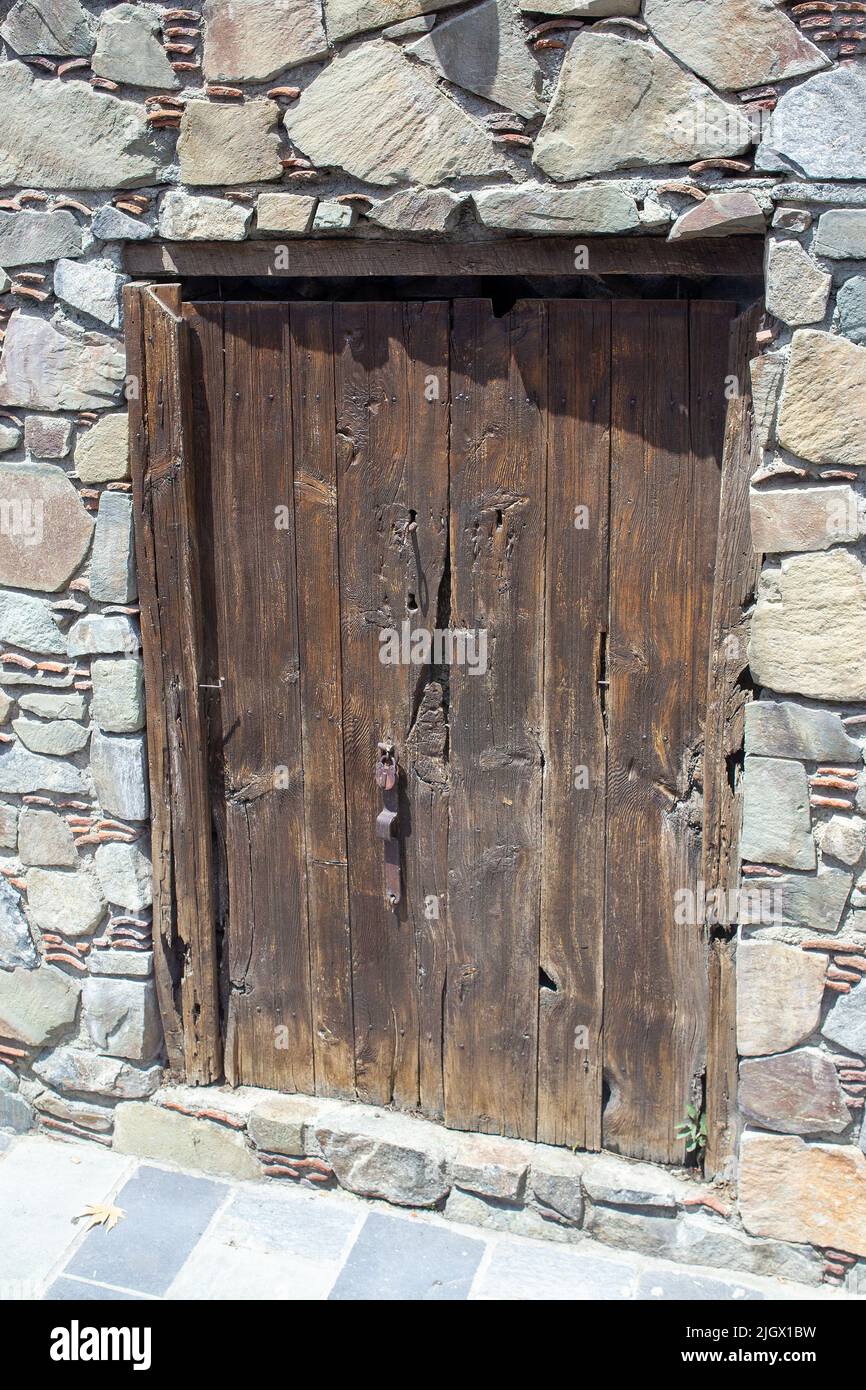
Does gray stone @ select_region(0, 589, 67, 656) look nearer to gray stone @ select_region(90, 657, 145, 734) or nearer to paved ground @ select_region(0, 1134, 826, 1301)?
gray stone @ select_region(90, 657, 145, 734)

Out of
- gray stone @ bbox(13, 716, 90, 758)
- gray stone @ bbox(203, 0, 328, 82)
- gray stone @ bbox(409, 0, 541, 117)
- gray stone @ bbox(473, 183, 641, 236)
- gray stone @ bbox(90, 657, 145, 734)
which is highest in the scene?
gray stone @ bbox(203, 0, 328, 82)

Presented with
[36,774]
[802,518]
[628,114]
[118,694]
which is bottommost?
[36,774]

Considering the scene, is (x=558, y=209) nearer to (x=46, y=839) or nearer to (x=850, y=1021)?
(x=850, y=1021)

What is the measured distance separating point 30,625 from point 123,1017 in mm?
1103

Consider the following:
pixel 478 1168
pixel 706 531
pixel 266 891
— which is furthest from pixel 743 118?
pixel 478 1168

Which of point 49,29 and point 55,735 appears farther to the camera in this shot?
point 55,735

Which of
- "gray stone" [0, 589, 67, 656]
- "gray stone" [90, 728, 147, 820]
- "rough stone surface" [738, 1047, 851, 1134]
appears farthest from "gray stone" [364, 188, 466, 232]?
"rough stone surface" [738, 1047, 851, 1134]

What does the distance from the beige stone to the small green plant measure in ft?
5.35

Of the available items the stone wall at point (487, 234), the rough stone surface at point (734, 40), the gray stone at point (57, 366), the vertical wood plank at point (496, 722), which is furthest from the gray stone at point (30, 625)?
the rough stone surface at point (734, 40)

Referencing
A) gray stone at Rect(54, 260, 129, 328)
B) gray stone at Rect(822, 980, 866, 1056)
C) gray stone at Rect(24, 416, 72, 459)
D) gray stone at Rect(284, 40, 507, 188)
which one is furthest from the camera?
gray stone at Rect(24, 416, 72, 459)

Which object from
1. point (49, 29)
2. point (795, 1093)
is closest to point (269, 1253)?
point (795, 1093)

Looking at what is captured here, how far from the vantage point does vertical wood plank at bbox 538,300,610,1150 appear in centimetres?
280

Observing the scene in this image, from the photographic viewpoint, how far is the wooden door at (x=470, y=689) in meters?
2.82

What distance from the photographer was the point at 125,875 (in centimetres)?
332
